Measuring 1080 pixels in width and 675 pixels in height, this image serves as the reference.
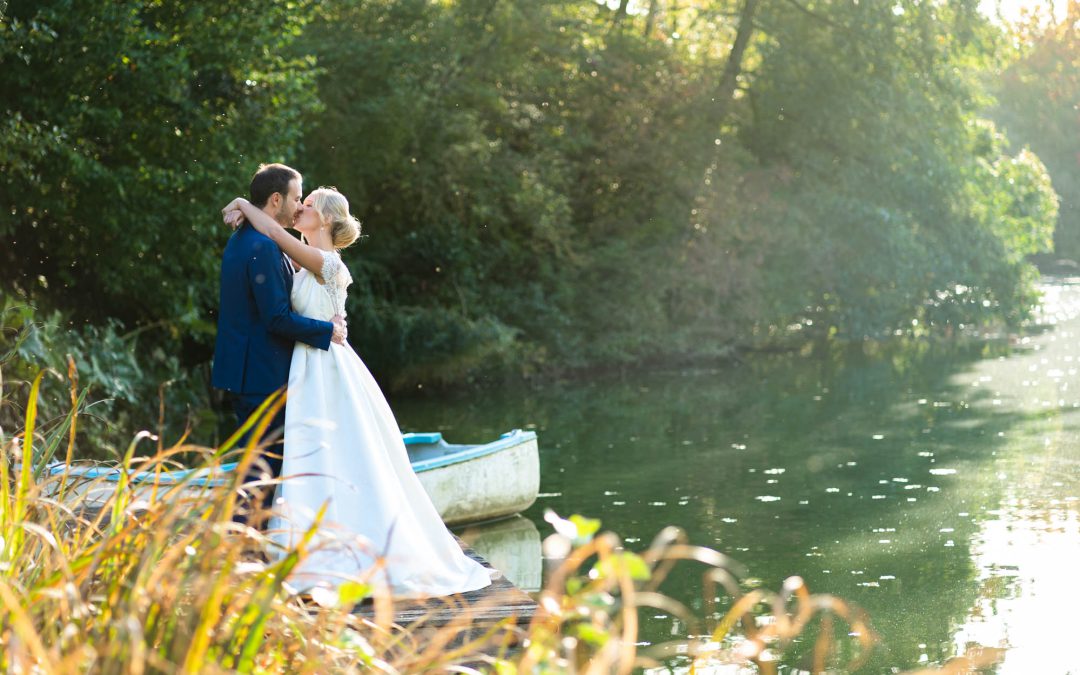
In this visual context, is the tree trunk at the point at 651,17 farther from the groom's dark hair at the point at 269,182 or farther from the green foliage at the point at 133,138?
the groom's dark hair at the point at 269,182

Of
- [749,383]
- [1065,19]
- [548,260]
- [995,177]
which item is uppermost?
[1065,19]

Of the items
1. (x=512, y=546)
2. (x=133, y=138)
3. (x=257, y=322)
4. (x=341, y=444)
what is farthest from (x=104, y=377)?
(x=341, y=444)

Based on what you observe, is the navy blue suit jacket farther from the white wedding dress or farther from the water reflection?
the water reflection

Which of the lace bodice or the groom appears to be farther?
the lace bodice

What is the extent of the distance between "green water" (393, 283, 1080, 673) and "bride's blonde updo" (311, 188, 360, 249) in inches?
92.1

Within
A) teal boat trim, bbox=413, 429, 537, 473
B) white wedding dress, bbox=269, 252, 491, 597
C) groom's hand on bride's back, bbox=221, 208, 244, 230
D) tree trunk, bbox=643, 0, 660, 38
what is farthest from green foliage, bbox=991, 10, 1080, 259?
groom's hand on bride's back, bbox=221, 208, 244, 230

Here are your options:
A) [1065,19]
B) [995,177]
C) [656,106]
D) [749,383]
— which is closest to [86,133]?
[749,383]

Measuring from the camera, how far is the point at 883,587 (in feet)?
24.2

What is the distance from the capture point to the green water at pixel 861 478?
6.94 meters

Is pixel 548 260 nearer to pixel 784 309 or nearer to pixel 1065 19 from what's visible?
pixel 784 309

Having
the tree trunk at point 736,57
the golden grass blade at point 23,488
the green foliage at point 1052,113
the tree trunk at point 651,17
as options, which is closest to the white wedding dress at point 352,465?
the golden grass blade at point 23,488

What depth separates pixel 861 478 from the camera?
11.0 metres

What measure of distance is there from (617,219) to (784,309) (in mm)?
3494

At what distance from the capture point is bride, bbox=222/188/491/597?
5289 millimetres
